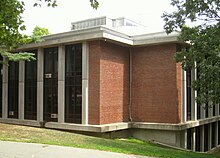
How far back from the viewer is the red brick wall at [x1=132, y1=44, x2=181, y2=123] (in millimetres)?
21484

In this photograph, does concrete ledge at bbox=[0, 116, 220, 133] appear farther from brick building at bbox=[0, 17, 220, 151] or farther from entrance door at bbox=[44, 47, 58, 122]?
entrance door at bbox=[44, 47, 58, 122]

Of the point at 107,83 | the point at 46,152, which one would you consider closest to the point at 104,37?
the point at 107,83

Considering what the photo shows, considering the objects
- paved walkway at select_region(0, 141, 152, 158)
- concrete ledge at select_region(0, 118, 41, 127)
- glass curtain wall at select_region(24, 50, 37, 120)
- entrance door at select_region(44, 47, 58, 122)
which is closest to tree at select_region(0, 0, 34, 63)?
paved walkway at select_region(0, 141, 152, 158)

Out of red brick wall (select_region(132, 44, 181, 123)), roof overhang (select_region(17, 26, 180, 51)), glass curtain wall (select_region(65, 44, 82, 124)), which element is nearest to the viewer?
roof overhang (select_region(17, 26, 180, 51))

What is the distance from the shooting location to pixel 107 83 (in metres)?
21.1

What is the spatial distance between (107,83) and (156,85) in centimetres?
367

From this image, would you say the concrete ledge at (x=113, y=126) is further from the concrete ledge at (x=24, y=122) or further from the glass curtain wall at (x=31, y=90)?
the glass curtain wall at (x=31, y=90)

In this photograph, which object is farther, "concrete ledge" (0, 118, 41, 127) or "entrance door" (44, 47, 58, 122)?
"concrete ledge" (0, 118, 41, 127)

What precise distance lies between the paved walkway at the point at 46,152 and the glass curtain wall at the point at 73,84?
901cm

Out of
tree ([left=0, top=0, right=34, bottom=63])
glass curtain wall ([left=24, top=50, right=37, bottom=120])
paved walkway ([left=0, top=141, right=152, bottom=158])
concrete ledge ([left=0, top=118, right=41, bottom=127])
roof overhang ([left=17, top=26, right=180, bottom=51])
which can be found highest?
roof overhang ([left=17, top=26, right=180, bottom=51])

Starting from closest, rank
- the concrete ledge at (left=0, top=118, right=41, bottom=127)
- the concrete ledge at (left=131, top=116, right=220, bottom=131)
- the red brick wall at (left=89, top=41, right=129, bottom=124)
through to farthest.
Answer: the red brick wall at (left=89, top=41, right=129, bottom=124) → the concrete ledge at (left=131, top=116, right=220, bottom=131) → the concrete ledge at (left=0, top=118, right=41, bottom=127)

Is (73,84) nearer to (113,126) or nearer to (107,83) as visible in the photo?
(107,83)

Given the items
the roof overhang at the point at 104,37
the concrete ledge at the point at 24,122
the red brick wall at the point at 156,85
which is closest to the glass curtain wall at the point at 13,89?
the concrete ledge at the point at 24,122

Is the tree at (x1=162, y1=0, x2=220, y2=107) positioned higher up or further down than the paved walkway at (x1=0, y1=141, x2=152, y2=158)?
higher up
